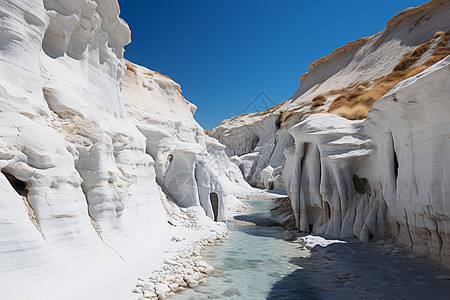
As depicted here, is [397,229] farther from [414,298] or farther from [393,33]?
[393,33]

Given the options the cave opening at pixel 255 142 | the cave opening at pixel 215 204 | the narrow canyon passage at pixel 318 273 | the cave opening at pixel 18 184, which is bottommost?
the narrow canyon passage at pixel 318 273

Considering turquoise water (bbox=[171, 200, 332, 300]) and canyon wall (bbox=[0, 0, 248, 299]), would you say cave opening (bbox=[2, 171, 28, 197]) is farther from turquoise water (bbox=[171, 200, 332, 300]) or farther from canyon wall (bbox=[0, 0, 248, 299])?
turquoise water (bbox=[171, 200, 332, 300])

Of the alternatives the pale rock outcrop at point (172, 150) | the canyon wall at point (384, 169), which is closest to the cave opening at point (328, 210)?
the canyon wall at point (384, 169)

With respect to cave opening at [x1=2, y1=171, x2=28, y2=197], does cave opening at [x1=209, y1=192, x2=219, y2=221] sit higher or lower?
lower

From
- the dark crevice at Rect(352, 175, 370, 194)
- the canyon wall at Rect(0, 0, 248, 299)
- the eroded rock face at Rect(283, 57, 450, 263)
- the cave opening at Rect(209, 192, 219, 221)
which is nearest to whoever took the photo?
the canyon wall at Rect(0, 0, 248, 299)

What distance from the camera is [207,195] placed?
49.8ft

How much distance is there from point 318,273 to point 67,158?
733 centimetres

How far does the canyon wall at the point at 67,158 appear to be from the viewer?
16.1 feet

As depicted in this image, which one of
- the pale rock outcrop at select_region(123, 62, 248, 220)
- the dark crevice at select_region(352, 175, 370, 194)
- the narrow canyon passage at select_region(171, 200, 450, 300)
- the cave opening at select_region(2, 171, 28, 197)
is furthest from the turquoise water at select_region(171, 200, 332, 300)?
the dark crevice at select_region(352, 175, 370, 194)

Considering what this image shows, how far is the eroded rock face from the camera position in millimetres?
7359

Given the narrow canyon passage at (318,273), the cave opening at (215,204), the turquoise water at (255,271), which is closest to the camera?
the narrow canyon passage at (318,273)

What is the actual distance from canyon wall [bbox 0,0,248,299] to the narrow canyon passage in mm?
2309

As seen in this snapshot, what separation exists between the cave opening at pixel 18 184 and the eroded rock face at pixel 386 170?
900cm

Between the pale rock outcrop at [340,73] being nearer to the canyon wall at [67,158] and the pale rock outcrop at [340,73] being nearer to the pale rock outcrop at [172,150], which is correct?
the pale rock outcrop at [172,150]
